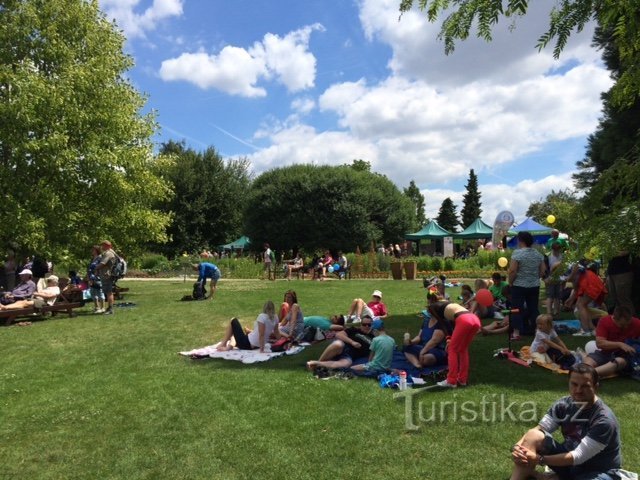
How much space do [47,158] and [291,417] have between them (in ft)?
41.7

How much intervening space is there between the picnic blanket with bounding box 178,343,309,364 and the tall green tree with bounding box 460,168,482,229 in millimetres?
80546

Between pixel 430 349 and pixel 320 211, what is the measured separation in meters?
32.6

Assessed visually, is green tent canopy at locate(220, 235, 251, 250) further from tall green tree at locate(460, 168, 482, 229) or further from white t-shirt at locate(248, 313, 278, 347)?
tall green tree at locate(460, 168, 482, 229)

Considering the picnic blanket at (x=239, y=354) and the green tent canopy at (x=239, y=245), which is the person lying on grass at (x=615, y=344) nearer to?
the picnic blanket at (x=239, y=354)

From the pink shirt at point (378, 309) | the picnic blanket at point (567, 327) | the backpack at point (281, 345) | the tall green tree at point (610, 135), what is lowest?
the backpack at point (281, 345)

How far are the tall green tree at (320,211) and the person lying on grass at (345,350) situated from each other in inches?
1232

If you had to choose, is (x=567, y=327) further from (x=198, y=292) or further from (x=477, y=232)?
(x=477, y=232)

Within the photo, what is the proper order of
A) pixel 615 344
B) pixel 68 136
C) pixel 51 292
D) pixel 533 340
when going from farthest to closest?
1. pixel 68 136
2. pixel 51 292
3. pixel 533 340
4. pixel 615 344

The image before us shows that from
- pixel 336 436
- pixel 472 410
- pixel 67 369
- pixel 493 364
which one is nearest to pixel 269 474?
pixel 336 436

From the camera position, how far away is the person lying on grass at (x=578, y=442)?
12.0 feet

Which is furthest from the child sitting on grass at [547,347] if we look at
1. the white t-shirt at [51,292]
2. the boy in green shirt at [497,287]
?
the white t-shirt at [51,292]

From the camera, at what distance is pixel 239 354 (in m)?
8.71

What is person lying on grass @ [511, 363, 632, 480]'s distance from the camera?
3.65m

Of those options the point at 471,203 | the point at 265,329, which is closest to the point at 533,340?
the point at 265,329
